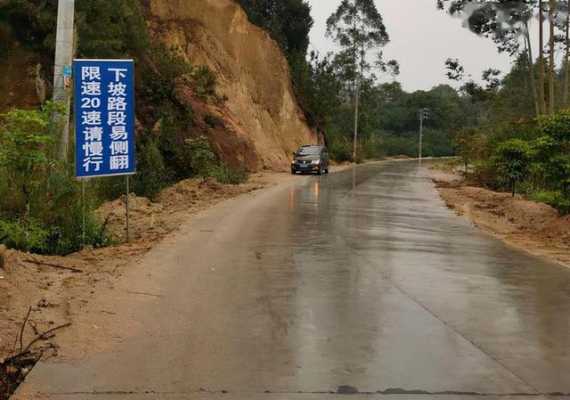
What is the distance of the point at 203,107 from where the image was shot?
35.6 metres

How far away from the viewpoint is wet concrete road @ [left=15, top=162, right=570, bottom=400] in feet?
17.6

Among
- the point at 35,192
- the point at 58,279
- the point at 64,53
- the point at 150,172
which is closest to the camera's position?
the point at 58,279

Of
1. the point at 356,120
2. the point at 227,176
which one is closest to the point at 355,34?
the point at 356,120

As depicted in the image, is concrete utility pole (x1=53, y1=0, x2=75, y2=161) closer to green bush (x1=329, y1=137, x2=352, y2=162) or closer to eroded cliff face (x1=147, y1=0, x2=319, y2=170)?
eroded cliff face (x1=147, y1=0, x2=319, y2=170)

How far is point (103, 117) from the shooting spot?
11.6 meters

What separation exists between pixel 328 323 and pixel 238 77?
38653mm

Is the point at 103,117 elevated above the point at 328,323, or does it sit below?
above

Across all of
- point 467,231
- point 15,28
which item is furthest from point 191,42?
point 467,231

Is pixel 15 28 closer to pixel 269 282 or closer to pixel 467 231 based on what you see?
pixel 467 231

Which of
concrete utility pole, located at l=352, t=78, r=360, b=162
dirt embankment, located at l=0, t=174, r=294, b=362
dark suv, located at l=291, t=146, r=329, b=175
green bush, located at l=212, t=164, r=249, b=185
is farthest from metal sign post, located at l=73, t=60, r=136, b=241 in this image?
concrete utility pole, located at l=352, t=78, r=360, b=162

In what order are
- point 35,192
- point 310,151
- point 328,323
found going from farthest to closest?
point 310,151, point 35,192, point 328,323

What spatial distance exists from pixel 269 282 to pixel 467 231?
791cm

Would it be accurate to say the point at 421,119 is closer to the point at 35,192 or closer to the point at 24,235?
the point at 35,192

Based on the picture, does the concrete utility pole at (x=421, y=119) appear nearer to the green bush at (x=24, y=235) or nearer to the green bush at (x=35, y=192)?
the green bush at (x=35, y=192)
